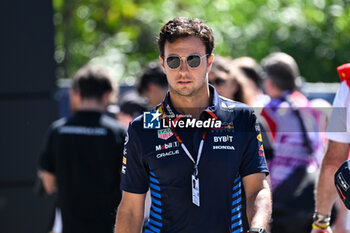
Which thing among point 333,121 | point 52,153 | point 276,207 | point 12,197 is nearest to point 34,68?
point 12,197

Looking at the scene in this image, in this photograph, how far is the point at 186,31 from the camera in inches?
140

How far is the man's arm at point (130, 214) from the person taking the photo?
349 centimetres

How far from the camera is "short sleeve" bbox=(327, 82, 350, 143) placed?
13.3 ft

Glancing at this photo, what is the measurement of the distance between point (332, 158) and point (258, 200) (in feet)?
3.17

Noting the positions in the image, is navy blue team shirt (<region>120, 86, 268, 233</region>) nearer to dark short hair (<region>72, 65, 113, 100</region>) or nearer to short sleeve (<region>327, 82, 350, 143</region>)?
short sleeve (<region>327, 82, 350, 143</region>)

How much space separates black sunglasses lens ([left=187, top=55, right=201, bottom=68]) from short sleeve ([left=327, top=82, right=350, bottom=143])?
3.52 feet

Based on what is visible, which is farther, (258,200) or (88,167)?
(88,167)

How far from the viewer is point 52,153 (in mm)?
5629

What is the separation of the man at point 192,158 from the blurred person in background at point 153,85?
2400 mm

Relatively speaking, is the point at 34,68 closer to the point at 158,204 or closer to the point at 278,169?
the point at 278,169

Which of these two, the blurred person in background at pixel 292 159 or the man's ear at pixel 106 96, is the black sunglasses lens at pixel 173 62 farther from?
the man's ear at pixel 106 96

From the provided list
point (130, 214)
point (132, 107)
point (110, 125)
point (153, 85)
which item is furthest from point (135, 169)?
point (132, 107)

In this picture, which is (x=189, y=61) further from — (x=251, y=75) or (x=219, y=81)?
(x=251, y=75)

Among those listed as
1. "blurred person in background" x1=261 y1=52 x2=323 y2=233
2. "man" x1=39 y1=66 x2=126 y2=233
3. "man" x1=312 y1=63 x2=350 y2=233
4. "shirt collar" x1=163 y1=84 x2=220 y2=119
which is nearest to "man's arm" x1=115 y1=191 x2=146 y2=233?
"shirt collar" x1=163 y1=84 x2=220 y2=119
